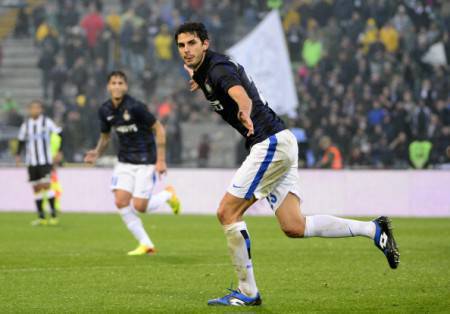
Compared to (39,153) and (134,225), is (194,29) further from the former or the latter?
(39,153)

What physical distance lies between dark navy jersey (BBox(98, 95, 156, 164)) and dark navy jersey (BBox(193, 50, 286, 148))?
4.99 metres

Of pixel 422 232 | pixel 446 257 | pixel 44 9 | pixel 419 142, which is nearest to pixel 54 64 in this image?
pixel 44 9

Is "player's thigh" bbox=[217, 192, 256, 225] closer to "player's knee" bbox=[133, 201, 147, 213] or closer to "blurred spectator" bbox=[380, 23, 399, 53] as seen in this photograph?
"player's knee" bbox=[133, 201, 147, 213]

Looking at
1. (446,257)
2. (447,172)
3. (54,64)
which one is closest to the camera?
(446,257)

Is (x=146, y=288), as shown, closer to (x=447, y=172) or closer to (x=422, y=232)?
(x=422, y=232)

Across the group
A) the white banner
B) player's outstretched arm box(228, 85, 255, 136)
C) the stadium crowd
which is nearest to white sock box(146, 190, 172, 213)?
player's outstretched arm box(228, 85, 255, 136)

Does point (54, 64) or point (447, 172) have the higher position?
point (54, 64)

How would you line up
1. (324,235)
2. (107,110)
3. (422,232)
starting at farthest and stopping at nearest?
(422,232), (107,110), (324,235)

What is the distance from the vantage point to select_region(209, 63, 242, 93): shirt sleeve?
25.3 ft

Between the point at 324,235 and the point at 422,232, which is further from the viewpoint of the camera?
the point at 422,232

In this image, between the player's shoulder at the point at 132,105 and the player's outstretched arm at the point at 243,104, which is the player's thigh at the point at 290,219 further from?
the player's shoulder at the point at 132,105

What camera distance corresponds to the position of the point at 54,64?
28.8 m

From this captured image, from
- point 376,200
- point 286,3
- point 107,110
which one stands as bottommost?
point 376,200

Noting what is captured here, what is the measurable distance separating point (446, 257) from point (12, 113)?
675 inches
